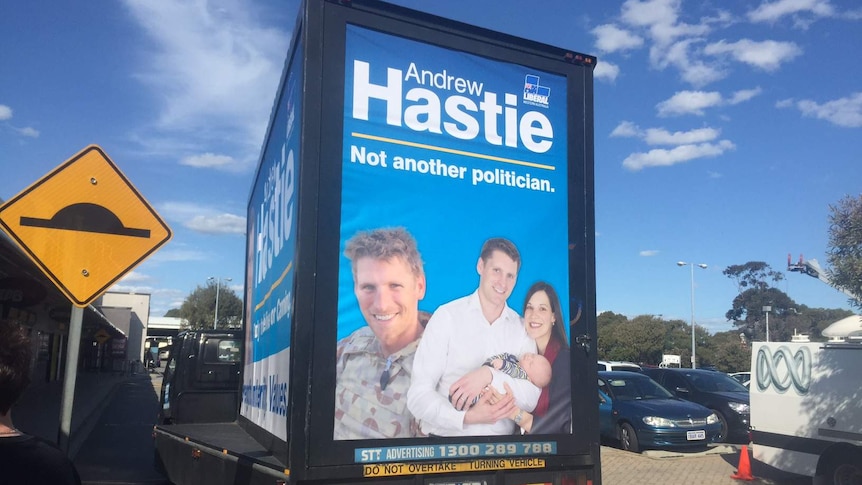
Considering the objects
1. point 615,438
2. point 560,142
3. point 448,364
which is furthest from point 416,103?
point 615,438

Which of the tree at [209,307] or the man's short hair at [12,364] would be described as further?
the tree at [209,307]

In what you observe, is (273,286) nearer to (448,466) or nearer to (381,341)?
(381,341)

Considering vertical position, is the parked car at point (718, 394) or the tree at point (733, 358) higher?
the tree at point (733, 358)

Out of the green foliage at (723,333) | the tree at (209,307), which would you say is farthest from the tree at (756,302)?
the tree at (209,307)

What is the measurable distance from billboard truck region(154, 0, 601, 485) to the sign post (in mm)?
991

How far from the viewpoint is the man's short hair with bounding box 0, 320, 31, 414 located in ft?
7.54

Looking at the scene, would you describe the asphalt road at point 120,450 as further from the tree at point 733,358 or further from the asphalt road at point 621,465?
the tree at point 733,358

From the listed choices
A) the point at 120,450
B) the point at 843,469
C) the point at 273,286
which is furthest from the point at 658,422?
the point at 120,450

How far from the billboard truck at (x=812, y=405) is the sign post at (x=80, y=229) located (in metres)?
8.22

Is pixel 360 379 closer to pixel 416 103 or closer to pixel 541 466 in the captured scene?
pixel 541 466

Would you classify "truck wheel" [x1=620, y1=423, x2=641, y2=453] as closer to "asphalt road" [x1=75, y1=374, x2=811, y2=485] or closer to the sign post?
"asphalt road" [x1=75, y1=374, x2=811, y2=485]

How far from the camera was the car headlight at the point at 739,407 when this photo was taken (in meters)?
15.3

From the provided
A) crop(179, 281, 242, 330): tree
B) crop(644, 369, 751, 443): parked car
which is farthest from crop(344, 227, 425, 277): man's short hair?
crop(179, 281, 242, 330): tree

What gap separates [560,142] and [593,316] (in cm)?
121
